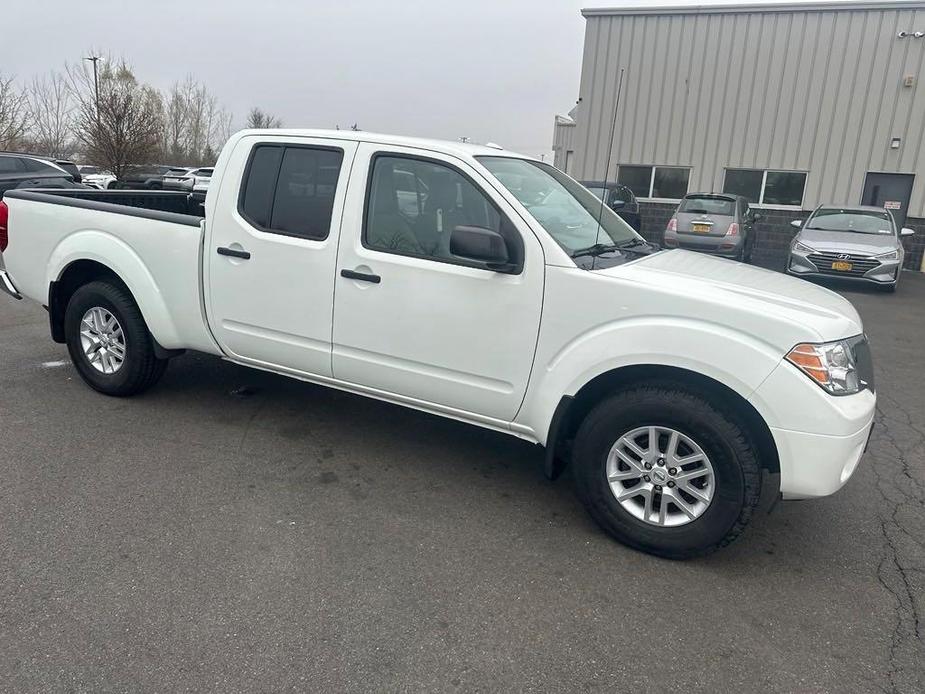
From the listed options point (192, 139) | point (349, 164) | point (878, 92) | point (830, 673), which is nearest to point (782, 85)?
point (878, 92)

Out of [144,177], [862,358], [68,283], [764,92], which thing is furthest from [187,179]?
[862,358]

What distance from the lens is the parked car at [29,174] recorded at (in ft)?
47.8

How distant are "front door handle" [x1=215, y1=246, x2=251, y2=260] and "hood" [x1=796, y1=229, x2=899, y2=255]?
37.1 ft

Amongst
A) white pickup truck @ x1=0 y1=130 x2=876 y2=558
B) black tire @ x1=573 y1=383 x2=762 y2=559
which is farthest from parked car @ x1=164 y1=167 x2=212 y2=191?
black tire @ x1=573 y1=383 x2=762 y2=559

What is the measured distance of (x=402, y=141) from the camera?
12.8ft

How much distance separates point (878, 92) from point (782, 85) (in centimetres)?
214

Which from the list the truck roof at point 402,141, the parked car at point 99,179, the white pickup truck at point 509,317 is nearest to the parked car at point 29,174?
the parked car at point 99,179

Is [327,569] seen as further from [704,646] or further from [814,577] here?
[814,577]

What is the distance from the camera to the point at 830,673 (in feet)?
8.50

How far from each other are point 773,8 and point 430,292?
17.2 meters

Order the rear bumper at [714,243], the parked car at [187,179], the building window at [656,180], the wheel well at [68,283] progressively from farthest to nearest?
the parked car at [187,179], the building window at [656,180], the rear bumper at [714,243], the wheel well at [68,283]

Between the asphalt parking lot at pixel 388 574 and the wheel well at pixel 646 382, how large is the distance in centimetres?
44

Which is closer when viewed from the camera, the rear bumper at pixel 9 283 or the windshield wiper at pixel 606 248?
the windshield wiper at pixel 606 248

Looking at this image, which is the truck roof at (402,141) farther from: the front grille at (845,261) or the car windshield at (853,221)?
the car windshield at (853,221)
